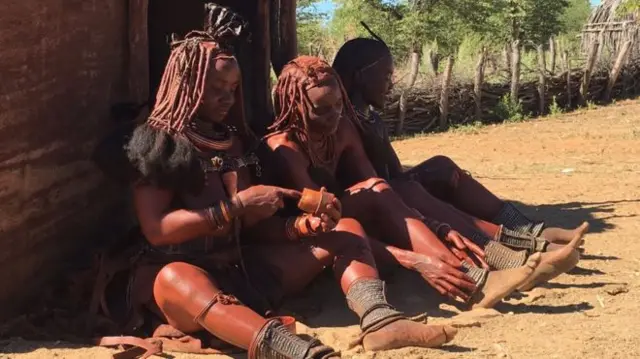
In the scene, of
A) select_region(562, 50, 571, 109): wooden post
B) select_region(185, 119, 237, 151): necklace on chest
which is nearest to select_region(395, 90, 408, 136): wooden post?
select_region(562, 50, 571, 109): wooden post

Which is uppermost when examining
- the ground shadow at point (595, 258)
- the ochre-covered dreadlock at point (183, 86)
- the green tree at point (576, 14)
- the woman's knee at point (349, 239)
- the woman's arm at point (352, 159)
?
the ochre-covered dreadlock at point (183, 86)

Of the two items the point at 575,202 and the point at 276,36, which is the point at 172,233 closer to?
the point at 276,36

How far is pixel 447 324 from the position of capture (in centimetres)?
419

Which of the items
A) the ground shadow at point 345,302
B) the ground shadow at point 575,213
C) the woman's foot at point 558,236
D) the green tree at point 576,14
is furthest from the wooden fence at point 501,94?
the green tree at point 576,14

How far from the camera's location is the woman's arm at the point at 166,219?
377 centimetres

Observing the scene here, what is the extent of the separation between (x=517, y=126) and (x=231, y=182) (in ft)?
34.0

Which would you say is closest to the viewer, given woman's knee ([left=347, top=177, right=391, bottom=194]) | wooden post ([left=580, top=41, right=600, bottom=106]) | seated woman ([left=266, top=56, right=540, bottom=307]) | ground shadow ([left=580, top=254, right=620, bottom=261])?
seated woman ([left=266, top=56, right=540, bottom=307])

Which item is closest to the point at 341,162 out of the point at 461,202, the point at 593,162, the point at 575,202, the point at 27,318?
the point at 461,202

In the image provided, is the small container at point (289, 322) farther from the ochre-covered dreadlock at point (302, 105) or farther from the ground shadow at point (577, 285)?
the ground shadow at point (577, 285)

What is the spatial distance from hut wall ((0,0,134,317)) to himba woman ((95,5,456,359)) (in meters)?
0.51

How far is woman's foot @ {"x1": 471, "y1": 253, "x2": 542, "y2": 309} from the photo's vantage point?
4.27 m

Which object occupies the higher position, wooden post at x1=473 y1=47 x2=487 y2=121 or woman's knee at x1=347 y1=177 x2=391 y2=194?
woman's knee at x1=347 y1=177 x2=391 y2=194

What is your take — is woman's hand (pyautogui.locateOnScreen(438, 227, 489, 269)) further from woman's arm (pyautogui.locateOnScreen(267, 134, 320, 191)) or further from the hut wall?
the hut wall

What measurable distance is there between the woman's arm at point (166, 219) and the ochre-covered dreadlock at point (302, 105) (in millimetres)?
940
